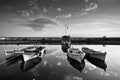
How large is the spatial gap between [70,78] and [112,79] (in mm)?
7182

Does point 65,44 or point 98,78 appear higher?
point 65,44

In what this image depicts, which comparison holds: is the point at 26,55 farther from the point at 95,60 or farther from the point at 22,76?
the point at 95,60

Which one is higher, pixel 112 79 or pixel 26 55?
pixel 26 55

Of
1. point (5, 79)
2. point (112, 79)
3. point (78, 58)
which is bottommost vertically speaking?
point (112, 79)

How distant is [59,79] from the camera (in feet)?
42.5

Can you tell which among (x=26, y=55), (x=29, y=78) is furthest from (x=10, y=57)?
(x=29, y=78)

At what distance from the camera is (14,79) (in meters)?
12.8

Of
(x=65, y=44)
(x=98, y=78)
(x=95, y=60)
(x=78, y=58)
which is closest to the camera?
(x=98, y=78)

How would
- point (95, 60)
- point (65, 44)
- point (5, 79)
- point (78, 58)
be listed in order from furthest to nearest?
point (65, 44)
point (95, 60)
point (78, 58)
point (5, 79)

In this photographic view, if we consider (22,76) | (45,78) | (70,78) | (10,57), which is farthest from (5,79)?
(10,57)

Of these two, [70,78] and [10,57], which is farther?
[10,57]

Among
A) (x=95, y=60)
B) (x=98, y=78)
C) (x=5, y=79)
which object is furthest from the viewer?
(x=95, y=60)

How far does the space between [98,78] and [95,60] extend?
9.80 m

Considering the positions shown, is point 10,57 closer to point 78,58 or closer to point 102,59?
point 78,58
